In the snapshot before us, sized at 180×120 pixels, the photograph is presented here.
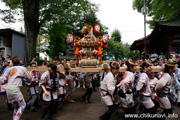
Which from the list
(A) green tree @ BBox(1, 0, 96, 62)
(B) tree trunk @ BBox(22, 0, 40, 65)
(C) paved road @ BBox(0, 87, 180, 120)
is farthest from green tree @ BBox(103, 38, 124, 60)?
(C) paved road @ BBox(0, 87, 180, 120)

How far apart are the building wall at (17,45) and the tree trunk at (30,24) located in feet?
2.75

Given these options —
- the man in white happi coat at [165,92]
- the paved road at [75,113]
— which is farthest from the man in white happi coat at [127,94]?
the paved road at [75,113]

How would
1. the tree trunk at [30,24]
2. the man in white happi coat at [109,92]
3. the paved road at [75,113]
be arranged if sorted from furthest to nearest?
the tree trunk at [30,24] → the paved road at [75,113] → the man in white happi coat at [109,92]

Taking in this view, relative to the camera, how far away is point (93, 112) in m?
5.43

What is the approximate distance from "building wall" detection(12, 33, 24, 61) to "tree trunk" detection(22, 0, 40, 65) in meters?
0.84

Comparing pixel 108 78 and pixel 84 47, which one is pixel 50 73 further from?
pixel 84 47

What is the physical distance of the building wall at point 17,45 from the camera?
1210 centimetres

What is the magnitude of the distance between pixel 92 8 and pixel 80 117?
1178 centimetres

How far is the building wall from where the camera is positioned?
12098mm

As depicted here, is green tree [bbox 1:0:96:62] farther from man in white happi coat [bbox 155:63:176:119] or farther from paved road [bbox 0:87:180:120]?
man in white happi coat [bbox 155:63:176:119]

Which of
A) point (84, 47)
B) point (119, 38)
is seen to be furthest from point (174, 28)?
point (119, 38)

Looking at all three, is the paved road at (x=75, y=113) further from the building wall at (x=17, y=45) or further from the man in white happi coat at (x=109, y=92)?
the building wall at (x=17, y=45)

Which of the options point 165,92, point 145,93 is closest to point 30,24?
point 145,93

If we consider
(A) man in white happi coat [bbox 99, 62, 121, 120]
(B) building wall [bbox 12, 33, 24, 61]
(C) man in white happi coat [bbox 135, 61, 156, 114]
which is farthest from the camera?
(B) building wall [bbox 12, 33, 24, 61]
